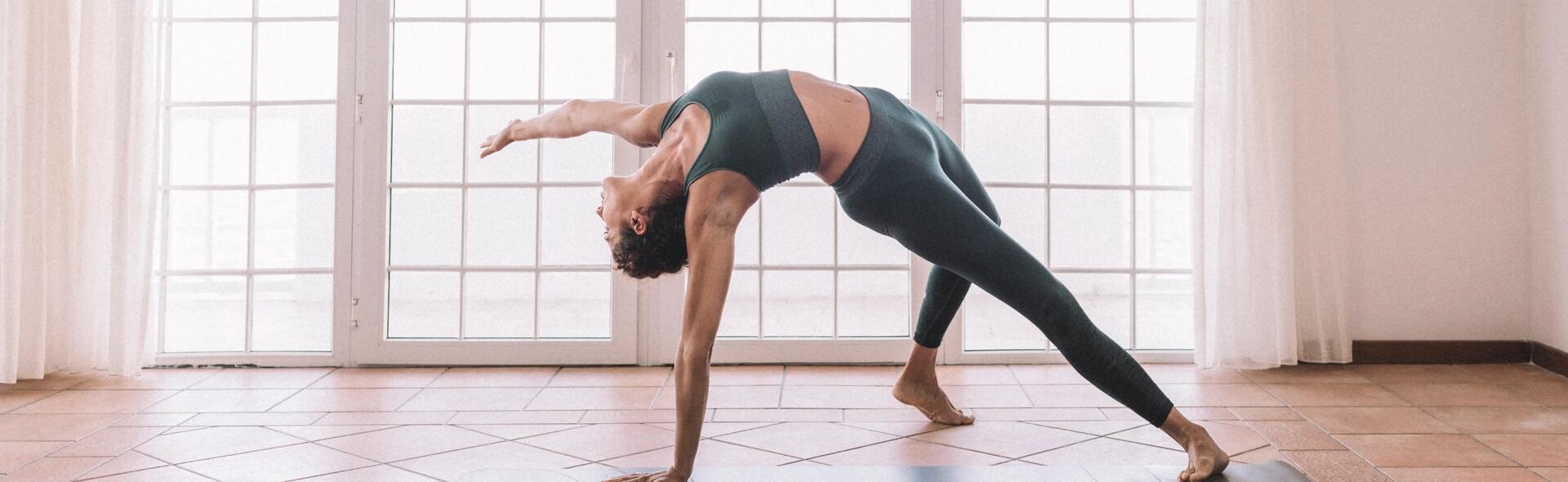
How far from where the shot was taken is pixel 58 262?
3.56 m

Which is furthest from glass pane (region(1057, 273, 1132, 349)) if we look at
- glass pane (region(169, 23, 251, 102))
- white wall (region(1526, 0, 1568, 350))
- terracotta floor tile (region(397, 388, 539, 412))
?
glass pane (region(169, 23, 251, 102))

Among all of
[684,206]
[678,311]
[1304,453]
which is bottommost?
[1304,453]

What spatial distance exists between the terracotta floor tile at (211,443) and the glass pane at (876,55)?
2.20 m

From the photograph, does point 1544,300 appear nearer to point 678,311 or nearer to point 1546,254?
point 1546,254

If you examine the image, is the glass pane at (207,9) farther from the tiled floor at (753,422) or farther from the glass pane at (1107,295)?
the glass pane at (1107,295)

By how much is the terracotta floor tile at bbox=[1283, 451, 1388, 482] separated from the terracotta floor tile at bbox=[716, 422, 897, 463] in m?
0.96

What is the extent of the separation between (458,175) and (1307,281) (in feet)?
9.90

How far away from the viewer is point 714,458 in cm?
248

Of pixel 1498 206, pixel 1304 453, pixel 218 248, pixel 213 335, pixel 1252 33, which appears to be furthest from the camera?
pixel 218 248

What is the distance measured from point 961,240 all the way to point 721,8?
6.46 feet

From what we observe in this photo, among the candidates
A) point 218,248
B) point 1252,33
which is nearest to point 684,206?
point 1252,33

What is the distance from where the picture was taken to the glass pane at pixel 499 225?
150 inches

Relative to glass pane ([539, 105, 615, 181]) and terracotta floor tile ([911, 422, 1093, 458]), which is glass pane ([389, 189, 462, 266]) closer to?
glass pane ([539, 105, 615, 181])

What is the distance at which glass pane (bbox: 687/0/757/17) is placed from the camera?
3797 mm
